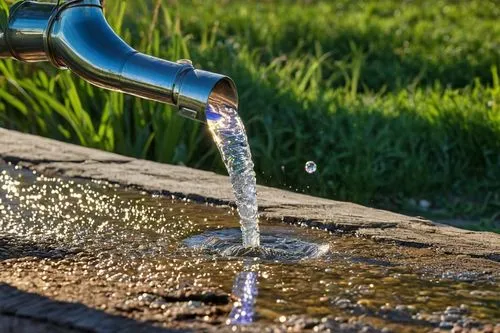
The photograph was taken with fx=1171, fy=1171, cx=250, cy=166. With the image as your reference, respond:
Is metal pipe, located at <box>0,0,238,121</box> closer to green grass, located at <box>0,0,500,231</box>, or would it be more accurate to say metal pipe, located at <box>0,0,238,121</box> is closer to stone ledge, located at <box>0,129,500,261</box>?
stone ledge, located at <box>0,129,500,261</box>

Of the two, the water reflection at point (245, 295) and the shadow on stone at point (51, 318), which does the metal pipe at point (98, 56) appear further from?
the shadow on stone at point (51, 318)

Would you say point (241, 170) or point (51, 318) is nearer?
point (51, 318)

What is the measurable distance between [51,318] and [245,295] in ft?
1.18

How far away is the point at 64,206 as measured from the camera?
301cm

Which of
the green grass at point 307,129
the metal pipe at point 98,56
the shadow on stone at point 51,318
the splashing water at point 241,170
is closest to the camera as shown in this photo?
the shadow on stone at point 51,318

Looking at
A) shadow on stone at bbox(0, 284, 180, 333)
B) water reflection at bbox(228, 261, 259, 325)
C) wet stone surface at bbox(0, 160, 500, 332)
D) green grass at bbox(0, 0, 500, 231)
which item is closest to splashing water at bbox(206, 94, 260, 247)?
wet stone surface at bbox(0, 160, 500, 332)

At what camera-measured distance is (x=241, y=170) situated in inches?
108

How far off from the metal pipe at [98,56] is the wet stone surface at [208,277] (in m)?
0.35

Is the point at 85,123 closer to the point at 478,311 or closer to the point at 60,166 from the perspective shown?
the point at 60,166

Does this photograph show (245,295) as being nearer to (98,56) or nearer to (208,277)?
(208,277)

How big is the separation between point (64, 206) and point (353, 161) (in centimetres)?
169

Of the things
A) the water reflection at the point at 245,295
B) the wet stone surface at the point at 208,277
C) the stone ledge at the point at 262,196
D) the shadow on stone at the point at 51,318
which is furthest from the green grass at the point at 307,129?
the shadow on stone at the point at 51,318

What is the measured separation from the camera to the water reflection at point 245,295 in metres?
1.96

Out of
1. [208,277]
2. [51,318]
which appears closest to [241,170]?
[208,277]
